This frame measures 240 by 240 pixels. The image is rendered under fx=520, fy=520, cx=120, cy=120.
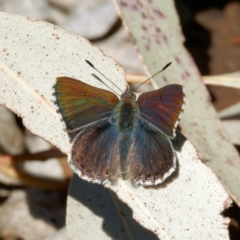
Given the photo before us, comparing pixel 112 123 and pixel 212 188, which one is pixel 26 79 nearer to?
pixel 112 123

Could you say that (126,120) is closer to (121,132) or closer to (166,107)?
(121,132)

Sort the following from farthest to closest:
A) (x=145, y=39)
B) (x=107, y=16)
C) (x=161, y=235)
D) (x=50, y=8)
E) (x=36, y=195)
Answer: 1. (x=50, y=8)
2. (x=107, y=16)
3. (x=36, y=195)
4. (x=145, y=39)
5. (x=161, y=235)

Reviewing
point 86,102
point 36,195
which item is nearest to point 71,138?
point 86,102

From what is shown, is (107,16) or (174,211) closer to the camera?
(174,211)

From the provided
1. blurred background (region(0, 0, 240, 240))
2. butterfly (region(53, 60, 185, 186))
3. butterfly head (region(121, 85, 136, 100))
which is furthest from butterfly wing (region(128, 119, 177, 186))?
blurred background (region(0, 0, 240, 240))

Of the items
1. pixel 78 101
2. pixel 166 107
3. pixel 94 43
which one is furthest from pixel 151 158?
pixel 94 43

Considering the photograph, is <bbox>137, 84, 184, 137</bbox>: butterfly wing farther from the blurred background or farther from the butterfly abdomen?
the blurred background

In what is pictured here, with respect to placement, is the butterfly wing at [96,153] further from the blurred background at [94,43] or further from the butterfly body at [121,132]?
the blurred background at [94,43]
